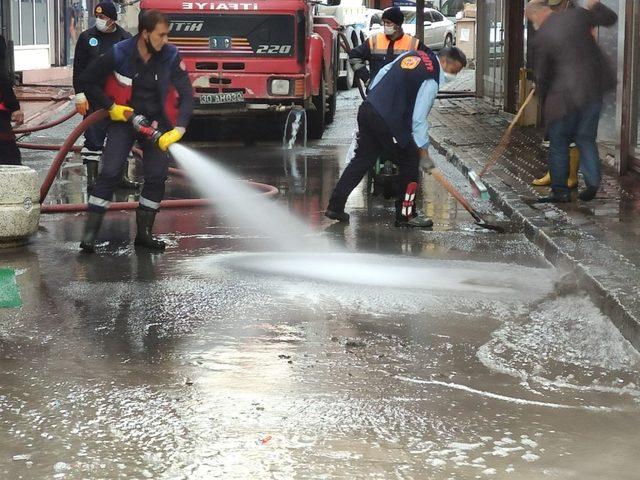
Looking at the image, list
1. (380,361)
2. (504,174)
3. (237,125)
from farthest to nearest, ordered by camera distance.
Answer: (237,125) < (504,174) < (380,361)

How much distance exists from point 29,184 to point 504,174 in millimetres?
5527

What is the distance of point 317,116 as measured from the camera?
1814 cm

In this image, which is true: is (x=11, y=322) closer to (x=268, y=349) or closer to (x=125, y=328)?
(x=125, y=328)

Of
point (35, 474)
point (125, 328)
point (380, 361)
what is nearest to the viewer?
point (35, 474)

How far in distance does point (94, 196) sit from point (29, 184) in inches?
21.3

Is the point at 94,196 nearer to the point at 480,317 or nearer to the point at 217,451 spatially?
the point at 480,317

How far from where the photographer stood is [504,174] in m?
12.8

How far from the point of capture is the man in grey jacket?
10297 mm

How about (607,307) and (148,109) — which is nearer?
(607,307)

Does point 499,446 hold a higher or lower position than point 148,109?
lower

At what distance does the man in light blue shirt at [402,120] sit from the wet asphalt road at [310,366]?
0.85 meters

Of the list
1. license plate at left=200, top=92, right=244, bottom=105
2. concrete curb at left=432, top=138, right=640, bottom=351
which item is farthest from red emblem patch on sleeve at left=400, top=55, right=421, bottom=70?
license plate at left=200, top=92, right=244, bottom=105

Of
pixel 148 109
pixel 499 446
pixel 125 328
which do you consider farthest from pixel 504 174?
pixel 499 446

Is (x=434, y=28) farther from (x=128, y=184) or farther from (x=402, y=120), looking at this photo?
(x=402, y=120)
